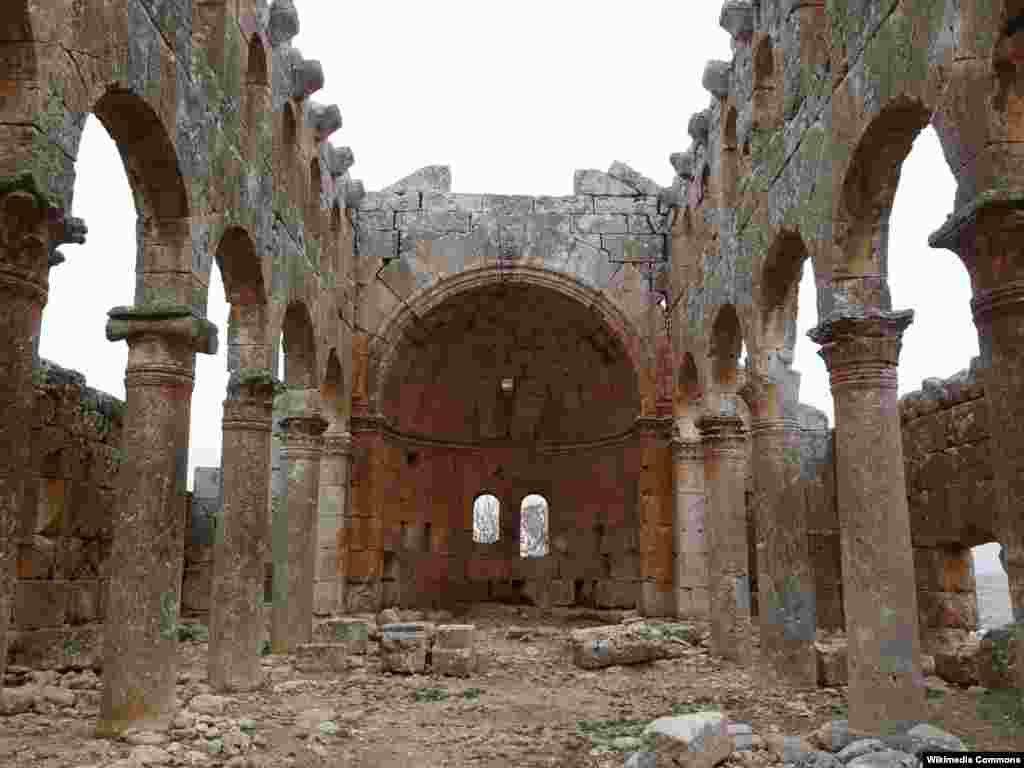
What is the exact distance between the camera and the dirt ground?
20.5 ft

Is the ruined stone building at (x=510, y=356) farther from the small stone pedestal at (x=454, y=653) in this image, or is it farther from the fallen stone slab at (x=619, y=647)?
the small stone pedestal at (x=454, y=653)

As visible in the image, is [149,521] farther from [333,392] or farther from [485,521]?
[485,521]

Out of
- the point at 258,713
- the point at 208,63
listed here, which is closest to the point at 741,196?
the point at 208,63

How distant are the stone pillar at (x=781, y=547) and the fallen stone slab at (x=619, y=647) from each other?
229 cm

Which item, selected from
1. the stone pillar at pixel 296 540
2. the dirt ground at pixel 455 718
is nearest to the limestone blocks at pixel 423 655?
the dirt ground at pixel 455 718

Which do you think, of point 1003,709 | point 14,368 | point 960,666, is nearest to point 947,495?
point 960,666

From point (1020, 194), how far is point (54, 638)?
31.0 ft

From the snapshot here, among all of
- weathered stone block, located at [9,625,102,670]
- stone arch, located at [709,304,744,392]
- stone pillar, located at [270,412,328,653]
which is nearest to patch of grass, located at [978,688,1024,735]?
stone arch, located at [709,304,744,392]

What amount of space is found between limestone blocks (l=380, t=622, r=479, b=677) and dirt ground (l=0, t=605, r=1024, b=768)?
8.4 inches

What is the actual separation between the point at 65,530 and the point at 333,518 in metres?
4.85

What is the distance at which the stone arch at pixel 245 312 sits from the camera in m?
9.14

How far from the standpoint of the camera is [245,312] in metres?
9.34

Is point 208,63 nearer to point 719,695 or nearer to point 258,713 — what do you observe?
point 258,713

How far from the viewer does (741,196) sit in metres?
10.0
